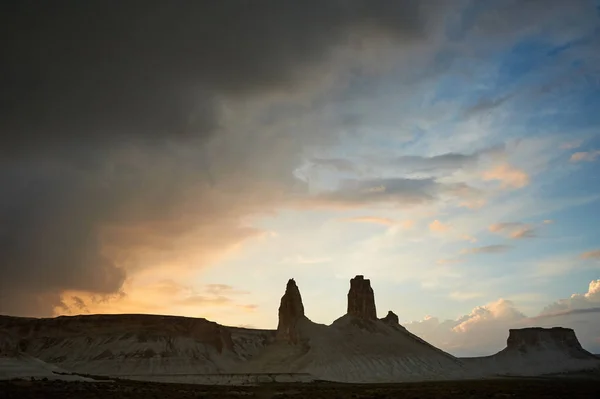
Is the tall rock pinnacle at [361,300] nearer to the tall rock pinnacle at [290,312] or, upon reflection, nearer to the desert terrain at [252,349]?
the desert terrain at [252,349]

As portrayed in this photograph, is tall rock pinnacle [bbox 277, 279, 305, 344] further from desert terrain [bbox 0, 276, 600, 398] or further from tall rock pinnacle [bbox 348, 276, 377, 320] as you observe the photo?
tall rock pinnacle [bbox 348, 276, 377, 320]

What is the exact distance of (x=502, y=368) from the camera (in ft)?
623

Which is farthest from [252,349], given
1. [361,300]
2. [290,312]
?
[361,300]

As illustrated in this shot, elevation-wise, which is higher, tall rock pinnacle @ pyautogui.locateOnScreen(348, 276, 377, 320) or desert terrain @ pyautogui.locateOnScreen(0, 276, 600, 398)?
tall rock pinnacle @ pyautogui.locateOnScreen(348, 276, 377, 320)

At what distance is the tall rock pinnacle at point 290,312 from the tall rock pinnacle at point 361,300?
15.1 metres

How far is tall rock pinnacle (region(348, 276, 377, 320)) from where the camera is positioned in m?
152

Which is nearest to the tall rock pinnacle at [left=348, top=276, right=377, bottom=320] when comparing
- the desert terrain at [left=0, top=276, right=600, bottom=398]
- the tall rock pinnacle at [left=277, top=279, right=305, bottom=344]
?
the desert terrain at [left=0, top=276, right=600, bottom=398]

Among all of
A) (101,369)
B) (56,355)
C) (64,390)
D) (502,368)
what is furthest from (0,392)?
(502,368)

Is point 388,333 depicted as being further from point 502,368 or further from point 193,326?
point 502,368

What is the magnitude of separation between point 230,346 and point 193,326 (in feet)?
40.4

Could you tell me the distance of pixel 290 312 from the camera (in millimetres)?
144875

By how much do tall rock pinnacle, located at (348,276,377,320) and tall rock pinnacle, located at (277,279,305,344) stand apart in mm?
15074

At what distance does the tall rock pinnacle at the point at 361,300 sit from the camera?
15188cm

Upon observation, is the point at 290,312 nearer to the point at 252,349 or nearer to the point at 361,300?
the point at 361,300
